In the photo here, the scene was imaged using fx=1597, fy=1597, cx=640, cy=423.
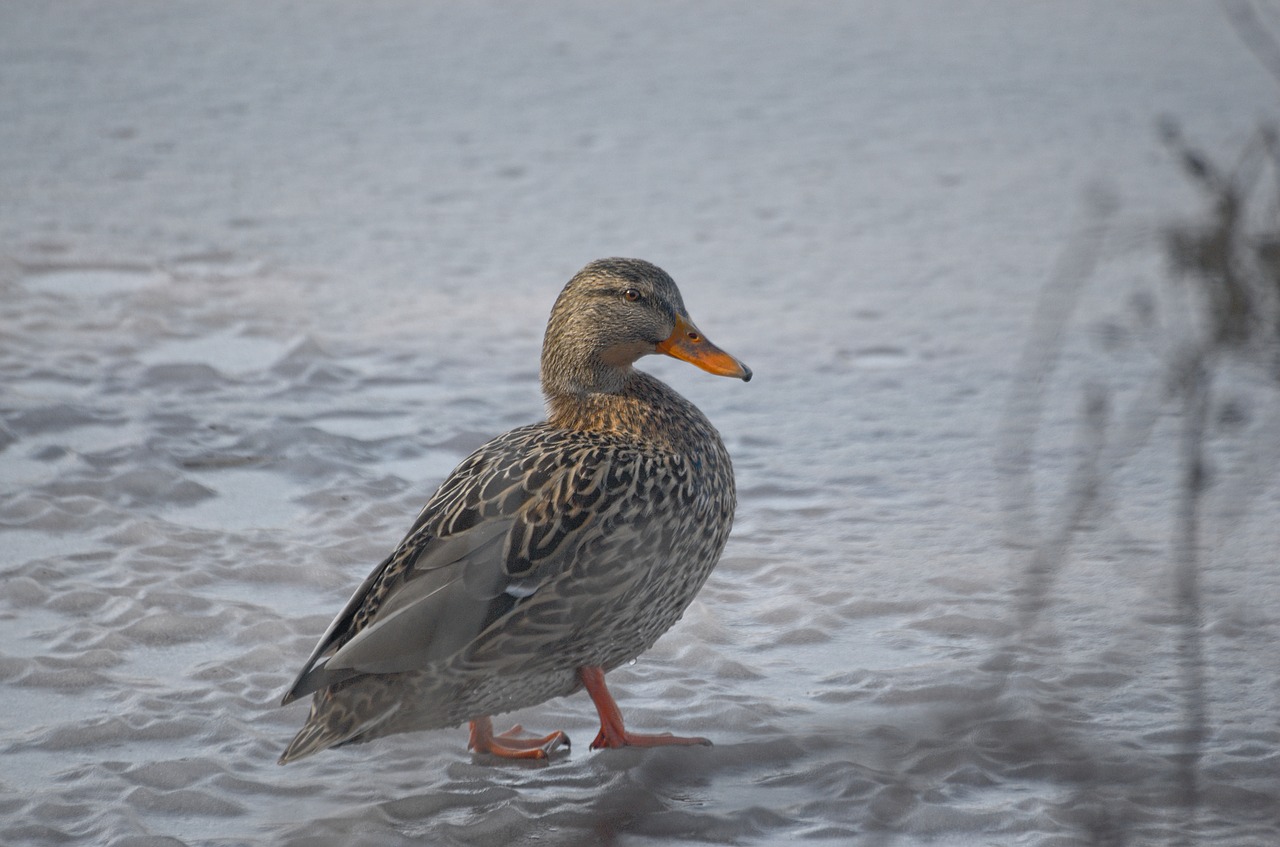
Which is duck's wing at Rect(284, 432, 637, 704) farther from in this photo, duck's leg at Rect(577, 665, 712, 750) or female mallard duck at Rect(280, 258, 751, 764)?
duck's leg at Rect(577, 665, 712, 750)

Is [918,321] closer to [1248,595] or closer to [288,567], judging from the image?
[1248,595]

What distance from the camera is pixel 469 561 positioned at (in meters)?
3.39

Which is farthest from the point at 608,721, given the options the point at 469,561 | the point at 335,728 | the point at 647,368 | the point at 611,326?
the point at 647,368

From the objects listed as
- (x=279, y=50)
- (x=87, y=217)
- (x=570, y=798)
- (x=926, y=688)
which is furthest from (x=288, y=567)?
(x=279, y=50)

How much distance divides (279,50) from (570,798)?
7.57 meters

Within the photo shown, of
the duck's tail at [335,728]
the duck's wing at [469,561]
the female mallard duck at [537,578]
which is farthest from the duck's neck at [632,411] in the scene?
the duck's tail at [335,728]

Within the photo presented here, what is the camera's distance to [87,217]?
750 cm

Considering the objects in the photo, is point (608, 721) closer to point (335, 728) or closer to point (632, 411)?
point (335, 728)

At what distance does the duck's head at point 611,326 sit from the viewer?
3885 millimetres

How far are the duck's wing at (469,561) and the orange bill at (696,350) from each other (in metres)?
0.45

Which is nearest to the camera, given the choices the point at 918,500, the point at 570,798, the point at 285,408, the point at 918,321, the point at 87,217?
the point at 570,798

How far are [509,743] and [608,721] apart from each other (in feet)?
0.94

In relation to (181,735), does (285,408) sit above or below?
above

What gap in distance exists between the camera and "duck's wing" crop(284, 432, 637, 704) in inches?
129
